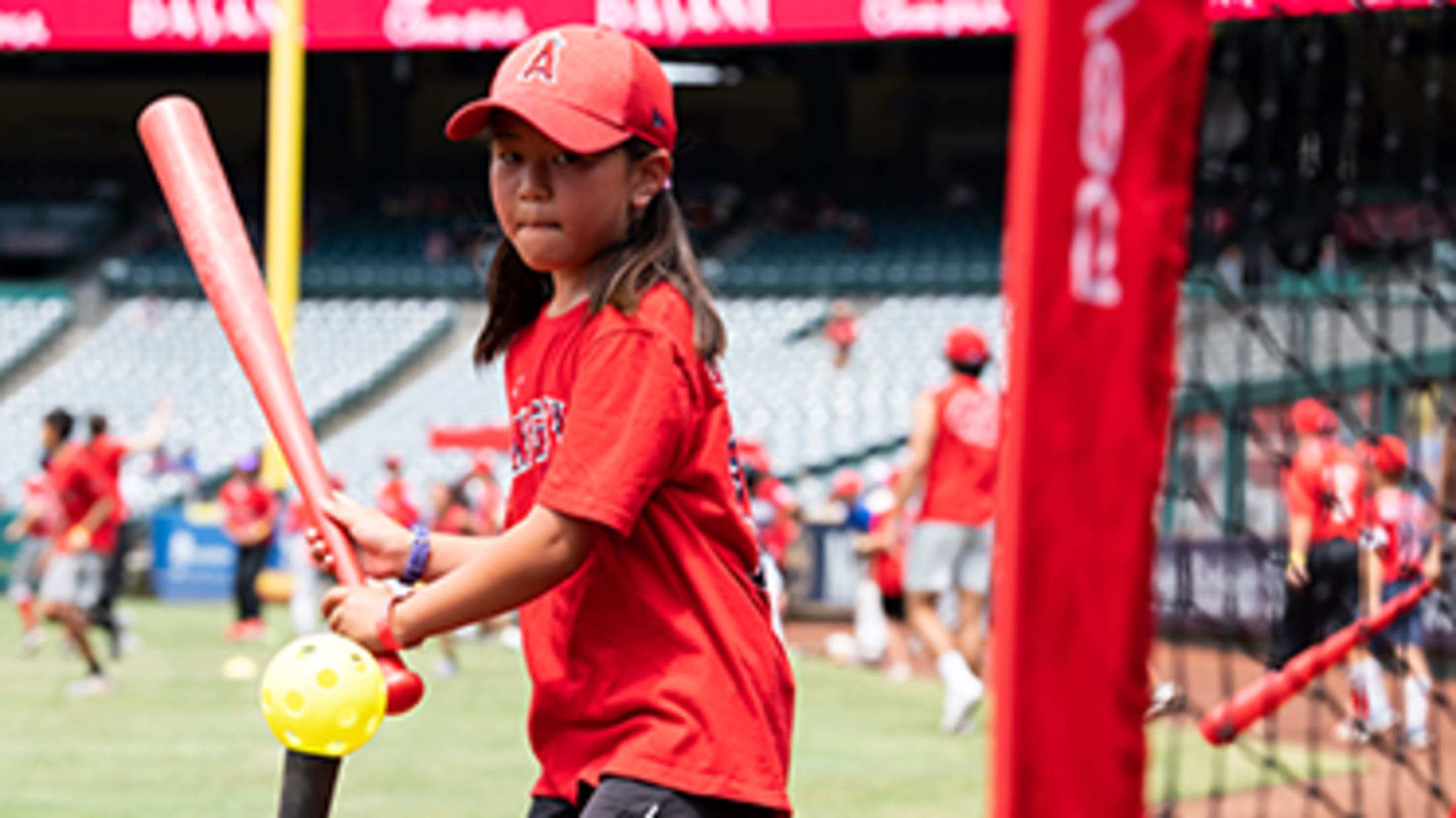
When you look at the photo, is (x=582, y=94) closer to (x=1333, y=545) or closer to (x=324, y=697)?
(x=324, y=697)

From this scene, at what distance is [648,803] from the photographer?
241 cm

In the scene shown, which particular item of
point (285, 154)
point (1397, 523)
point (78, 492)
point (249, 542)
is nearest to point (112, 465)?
point (78, 492)

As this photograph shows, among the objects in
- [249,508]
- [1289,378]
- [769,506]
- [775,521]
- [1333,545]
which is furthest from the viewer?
[775,521]

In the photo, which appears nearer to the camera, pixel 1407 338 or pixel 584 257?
pixel 584 257

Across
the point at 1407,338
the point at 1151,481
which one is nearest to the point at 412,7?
the point at 1407,338

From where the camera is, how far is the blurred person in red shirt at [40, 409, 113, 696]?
11.1 m

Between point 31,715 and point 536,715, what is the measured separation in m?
7.75

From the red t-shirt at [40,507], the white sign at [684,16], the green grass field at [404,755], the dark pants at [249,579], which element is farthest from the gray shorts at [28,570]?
the white sign at [684,16]

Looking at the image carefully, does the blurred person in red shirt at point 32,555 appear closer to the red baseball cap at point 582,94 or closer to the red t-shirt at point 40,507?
the red t-shirt at point 40,507

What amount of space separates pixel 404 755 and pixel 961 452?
10.5ft

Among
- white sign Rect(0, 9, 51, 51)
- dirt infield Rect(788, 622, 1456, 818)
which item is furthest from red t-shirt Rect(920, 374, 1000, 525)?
white sign Rect(0, 9, 51, 51)

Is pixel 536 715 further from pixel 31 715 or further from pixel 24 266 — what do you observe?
pixel 24 266

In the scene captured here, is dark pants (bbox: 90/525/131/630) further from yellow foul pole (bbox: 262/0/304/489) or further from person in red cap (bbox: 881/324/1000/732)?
person in red cap (bbox: 881/324/1000/732)

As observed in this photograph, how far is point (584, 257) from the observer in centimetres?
256
